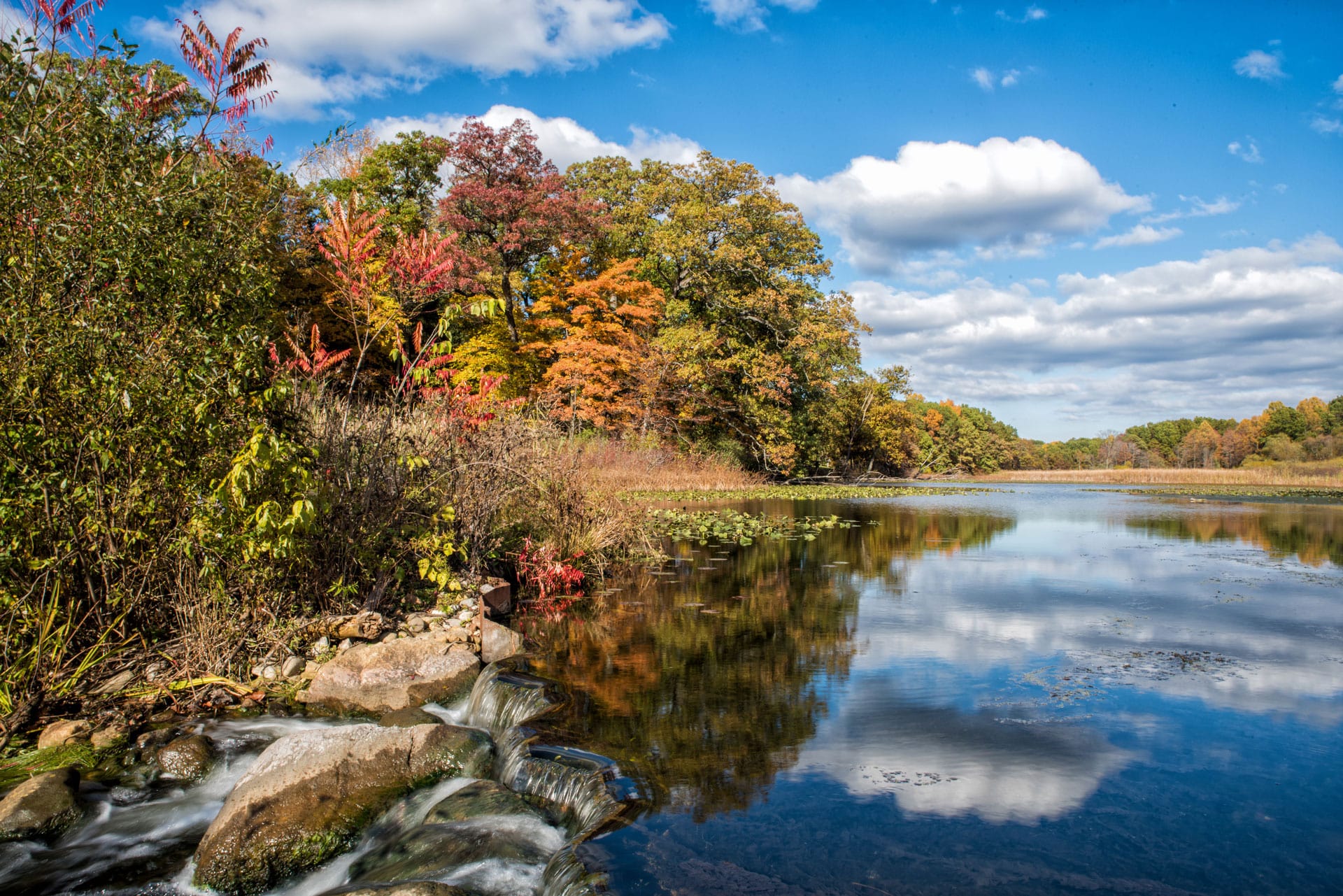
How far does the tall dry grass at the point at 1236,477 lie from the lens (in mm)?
40188

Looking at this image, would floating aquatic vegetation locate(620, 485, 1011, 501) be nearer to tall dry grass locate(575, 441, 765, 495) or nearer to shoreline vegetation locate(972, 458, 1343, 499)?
tall dry grass locate(575, 441, 765, 495)

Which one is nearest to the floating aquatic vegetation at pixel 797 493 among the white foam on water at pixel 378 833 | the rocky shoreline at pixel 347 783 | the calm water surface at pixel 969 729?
the calm water surface at pixel 969 729

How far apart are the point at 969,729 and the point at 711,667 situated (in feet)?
7.58

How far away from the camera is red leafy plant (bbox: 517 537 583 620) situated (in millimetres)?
9766

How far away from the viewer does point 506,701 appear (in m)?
5.75

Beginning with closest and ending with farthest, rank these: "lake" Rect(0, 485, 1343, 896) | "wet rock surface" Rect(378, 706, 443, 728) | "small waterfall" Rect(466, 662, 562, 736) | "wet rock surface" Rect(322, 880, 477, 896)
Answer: "wet rock surface" Rect(322, 880, 477, 896)
"lake" Rect(0, 485, 1343, 896)
"wet rock surface" Rect(378, 706, 443, 728)
"small waterfall" Rect(466, 662, 562, 736)

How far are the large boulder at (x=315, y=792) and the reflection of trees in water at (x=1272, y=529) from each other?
15192mm

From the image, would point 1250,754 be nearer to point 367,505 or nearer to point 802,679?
point 802,679

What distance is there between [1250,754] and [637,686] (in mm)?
4383

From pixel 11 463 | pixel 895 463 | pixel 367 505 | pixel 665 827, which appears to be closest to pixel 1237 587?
pixel 665 827

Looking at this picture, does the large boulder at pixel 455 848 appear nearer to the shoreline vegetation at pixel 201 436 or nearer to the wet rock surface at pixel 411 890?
the wet rock surface at pixel 411 890

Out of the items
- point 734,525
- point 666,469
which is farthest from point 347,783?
point 666,469

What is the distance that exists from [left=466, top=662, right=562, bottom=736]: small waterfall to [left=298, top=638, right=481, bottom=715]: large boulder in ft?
0.86

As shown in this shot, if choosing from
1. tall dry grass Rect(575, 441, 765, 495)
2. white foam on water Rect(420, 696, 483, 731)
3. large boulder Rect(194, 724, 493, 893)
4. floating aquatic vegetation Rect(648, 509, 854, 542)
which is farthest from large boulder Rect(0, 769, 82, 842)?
tall dry grass Rect(575, 441, 765, 495)
